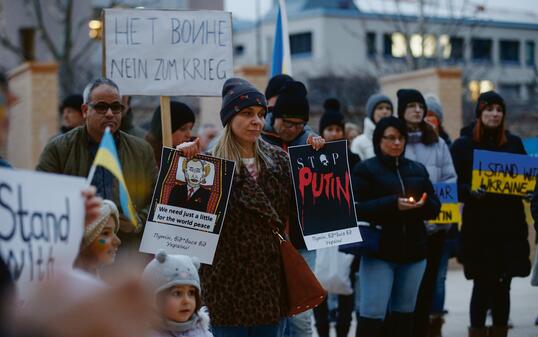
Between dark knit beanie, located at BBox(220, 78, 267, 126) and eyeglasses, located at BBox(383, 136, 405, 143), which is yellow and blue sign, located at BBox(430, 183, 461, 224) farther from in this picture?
dark knit beanie, located at BBox(220, 78, 267, 126)

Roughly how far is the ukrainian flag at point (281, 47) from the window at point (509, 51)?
222 ft

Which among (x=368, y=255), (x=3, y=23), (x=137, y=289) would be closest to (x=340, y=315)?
(x=368, y=255)

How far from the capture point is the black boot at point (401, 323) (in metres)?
8.55

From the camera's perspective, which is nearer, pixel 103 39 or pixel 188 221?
pixel 188 221

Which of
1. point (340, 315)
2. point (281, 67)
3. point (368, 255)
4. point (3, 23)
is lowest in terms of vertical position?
point (340, 315)

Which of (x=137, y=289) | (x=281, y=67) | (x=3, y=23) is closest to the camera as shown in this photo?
(x=137, y=289)

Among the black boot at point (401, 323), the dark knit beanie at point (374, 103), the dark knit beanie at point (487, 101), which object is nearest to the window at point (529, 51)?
the dark knit beanie at point (374, 103)

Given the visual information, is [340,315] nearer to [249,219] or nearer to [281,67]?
[281,67]

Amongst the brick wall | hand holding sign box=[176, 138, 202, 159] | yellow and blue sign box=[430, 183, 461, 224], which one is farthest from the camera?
the brick wall

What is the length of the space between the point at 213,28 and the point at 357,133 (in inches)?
208

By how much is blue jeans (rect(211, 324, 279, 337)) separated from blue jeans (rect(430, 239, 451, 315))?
3995mm

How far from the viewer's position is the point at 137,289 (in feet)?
7.59

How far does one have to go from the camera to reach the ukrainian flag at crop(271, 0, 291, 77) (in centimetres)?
1000

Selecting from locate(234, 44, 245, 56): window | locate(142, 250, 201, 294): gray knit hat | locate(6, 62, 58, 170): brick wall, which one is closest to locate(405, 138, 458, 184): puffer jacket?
locate(142, 250, 201, 294): gray knit hat
